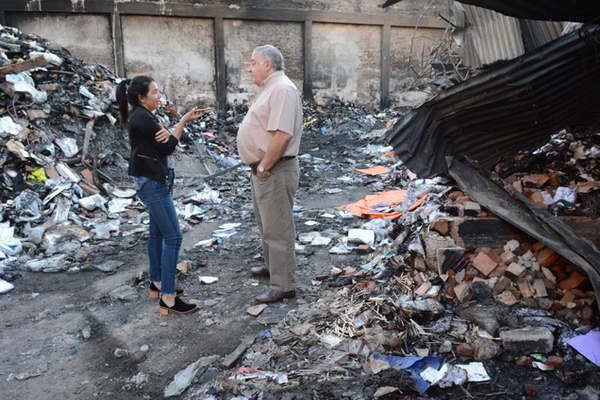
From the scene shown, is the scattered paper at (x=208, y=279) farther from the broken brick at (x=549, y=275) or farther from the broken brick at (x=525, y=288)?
the broken brick at (x=549, y=275)

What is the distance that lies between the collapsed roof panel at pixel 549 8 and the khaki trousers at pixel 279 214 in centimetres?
146

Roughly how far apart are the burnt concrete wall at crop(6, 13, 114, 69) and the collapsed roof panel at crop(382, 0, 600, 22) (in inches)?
425

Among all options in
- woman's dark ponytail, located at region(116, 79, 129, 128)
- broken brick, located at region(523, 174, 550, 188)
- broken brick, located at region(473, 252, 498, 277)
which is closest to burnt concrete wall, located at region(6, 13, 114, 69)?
woman's dark ponytail, located at region(116, 79, 129, 128)

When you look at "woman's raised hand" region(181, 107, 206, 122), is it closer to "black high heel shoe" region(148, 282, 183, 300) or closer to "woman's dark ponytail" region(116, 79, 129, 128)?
"woman's dark ponytail" region(116, 79, 129, 128)

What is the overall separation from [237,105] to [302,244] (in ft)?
28.4

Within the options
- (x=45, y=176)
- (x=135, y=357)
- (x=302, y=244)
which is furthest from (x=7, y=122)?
(x=135, y=357)

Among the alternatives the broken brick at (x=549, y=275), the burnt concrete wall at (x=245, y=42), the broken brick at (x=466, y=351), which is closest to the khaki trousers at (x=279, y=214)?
the broken brick at (x=466, y=351)

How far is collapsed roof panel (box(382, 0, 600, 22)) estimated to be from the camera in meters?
2.32

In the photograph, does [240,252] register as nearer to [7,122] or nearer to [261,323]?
[261,323]

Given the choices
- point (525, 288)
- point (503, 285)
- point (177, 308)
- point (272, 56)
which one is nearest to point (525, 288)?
point (525, 288)

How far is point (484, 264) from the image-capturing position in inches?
128

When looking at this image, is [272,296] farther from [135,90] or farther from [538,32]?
[538,32]

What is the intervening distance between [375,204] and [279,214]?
3120 mm

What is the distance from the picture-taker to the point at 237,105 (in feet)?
42.8
